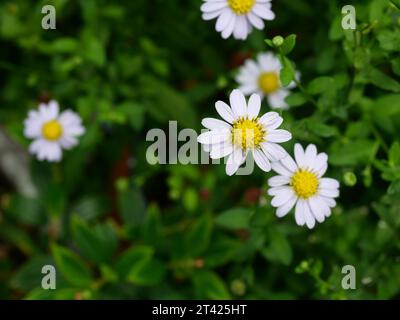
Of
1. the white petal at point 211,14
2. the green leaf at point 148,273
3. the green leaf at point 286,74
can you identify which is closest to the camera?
the green leaf at point 286,74

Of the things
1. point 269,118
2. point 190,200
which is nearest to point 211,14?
point 269,118

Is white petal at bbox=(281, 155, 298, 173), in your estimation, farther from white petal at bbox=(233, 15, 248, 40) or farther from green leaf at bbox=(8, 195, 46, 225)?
green leaf at bbox=(8, 195, 46, 225)

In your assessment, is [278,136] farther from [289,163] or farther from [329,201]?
[329,201]

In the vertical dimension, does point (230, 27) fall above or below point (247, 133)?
above

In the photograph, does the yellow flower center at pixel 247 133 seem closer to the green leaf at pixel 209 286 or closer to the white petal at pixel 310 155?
the white petal at pixel 310 155

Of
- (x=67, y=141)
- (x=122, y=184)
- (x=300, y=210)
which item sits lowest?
(x=300, y=210)

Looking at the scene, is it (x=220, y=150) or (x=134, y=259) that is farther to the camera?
(x=134, y=259)

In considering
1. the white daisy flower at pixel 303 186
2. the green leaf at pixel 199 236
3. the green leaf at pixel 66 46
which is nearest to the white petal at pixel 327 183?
the white daisy flower at pixel 303 186
